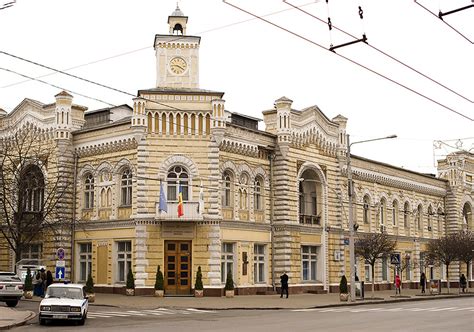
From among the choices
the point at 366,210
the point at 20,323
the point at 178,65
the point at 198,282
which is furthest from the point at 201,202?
the point at 366,210

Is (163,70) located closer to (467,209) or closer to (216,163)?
(216,163)

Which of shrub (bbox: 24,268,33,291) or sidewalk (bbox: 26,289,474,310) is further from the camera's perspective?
shrub (bbox: 24,268,33,291)

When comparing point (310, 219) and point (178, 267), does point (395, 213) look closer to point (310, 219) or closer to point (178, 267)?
point (310, 219)

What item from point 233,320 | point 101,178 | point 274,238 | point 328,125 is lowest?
point 233,320

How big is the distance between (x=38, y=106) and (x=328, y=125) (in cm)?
2044

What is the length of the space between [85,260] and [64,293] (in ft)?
68.6

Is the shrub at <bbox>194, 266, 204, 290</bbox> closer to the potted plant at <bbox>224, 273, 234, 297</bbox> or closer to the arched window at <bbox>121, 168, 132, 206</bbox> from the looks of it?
the potted plant at <bbox>224, 273, 234, 297</bbox>

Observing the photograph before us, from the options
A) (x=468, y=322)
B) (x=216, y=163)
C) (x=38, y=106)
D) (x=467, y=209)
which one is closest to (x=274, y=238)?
(x=216, y=163)

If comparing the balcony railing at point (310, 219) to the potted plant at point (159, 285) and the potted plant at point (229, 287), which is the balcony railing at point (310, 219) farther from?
the potted plant at point (159, 285)

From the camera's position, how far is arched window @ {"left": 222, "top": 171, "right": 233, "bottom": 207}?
4497cm

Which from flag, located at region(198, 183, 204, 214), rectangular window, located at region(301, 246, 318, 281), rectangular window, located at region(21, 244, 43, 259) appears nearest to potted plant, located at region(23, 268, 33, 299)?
rectangular window, located at region(21, 244, 43, 259)

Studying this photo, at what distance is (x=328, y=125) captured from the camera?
173 ft

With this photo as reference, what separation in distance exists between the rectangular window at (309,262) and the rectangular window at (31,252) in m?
17.9

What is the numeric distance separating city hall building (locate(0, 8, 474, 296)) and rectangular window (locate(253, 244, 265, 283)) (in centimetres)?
9
